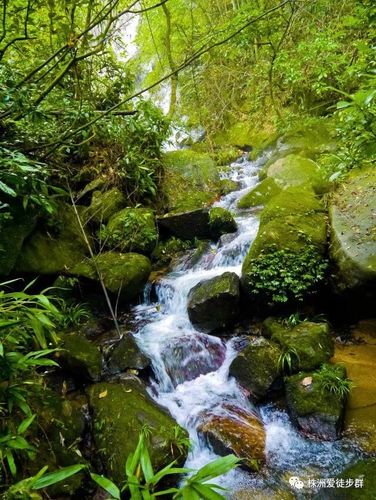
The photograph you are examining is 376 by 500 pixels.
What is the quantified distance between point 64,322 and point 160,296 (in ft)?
6.30

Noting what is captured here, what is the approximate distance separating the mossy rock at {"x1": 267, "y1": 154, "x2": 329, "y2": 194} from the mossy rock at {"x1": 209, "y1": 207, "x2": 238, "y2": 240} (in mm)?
1868

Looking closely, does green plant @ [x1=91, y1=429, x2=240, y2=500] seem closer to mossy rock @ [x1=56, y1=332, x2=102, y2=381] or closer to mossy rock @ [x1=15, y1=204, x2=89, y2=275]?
mossy rock @ [x1=56, y1=332, x2=102, y2=381]

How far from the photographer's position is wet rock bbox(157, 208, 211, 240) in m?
7.86

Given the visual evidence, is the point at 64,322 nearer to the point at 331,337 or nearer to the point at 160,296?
the point at 160,296

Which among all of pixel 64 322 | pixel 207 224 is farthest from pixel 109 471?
pixel 207 224

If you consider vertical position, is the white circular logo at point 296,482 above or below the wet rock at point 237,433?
below

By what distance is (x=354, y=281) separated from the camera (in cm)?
474

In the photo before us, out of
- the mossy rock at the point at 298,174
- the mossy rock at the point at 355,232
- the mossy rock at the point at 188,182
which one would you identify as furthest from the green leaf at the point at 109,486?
the mossy rock at the point at 298,174

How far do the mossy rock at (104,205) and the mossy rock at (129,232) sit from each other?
18 cm

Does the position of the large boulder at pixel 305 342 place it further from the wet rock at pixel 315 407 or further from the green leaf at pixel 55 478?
the green leaf at pixel 55 478

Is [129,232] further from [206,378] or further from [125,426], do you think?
[125,426]

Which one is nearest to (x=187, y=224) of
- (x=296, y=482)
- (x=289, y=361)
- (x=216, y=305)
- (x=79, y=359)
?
(x=216, y=305)

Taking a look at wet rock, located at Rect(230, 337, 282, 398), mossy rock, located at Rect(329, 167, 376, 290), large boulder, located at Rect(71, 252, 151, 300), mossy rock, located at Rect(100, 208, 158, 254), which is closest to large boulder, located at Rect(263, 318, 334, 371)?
wet rock, located at Rect(230, 337, 282, 398)

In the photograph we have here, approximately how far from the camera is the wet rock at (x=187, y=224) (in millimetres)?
7859
